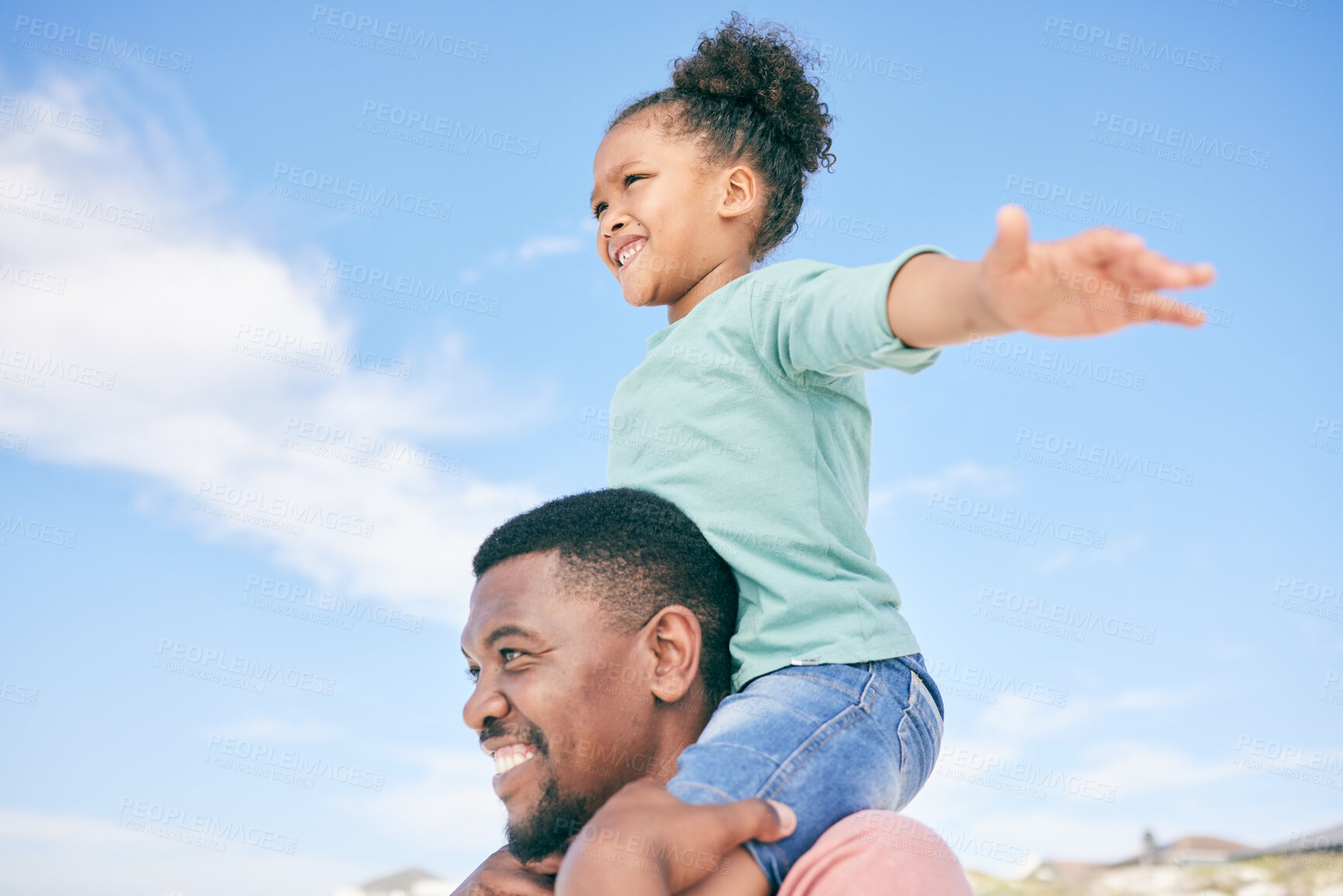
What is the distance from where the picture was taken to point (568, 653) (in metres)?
2.04

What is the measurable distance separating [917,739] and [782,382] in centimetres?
80

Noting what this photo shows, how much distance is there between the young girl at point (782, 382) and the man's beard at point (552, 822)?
12.0 inches

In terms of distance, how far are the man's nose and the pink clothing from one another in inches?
26.1

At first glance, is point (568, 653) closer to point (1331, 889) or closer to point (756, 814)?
point (756, 814)

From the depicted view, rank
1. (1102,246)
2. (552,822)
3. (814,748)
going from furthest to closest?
(552,822)
(814,748)
(1102,246)

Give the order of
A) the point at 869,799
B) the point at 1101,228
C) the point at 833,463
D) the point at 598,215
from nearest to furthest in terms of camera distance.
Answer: the point at 1101,228 < the point at 869,799 < the point at 833,463 < the point at 598,215

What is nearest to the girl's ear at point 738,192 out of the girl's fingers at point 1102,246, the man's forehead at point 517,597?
the man's forehead at point 517,597

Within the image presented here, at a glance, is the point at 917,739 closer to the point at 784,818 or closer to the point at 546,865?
the point at 784,818

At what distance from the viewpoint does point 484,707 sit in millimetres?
2051

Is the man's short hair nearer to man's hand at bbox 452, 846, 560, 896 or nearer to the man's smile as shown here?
the man's smile

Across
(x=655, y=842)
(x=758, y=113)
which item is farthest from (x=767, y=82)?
(x=655, y=842)

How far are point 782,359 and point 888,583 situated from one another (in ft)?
1.86

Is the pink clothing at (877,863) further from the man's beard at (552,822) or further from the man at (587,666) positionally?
the man's beard at (552,822)

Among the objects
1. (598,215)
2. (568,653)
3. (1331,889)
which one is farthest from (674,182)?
(1331,889)
